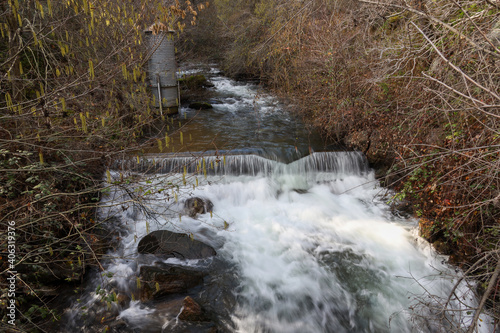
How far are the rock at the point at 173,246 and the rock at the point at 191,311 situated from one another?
1.16 meters

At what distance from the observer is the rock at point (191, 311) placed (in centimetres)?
412

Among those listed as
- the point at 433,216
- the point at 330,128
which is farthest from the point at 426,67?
the point at 433,216

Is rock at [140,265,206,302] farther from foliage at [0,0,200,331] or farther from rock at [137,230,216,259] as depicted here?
foliage at [0,0,200,331]

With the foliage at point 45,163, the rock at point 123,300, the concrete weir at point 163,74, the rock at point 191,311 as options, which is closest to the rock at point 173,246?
the foliage at point 45,163

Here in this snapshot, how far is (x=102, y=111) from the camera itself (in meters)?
6.34

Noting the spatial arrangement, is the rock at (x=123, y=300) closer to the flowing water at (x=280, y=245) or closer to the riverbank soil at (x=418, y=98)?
the flowing water at (x=280, y=245)

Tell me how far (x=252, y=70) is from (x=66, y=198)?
1238 cm

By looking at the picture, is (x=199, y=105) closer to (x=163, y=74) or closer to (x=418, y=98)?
(x=163, y=74)

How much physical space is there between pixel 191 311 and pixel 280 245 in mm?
2289

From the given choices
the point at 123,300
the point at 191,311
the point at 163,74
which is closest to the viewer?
the point at 191,311

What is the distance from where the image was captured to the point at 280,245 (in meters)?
5.86

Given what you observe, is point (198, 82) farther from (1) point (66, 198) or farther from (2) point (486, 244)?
(2) point (486, 244)

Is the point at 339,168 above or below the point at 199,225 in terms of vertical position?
above

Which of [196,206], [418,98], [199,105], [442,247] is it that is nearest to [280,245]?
[196,206]
